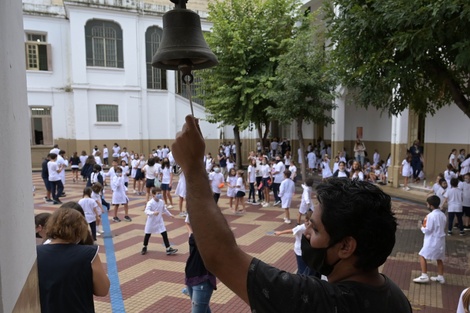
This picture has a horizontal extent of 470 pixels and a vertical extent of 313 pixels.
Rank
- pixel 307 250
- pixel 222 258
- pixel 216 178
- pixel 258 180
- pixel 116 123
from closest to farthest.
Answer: pixel 222 258
pixel 307 250
pixel 216 178
pixel 258 180
pixel 116 123

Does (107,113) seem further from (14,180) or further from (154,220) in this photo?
(14,180)

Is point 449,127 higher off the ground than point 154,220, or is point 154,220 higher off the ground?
point 449,127

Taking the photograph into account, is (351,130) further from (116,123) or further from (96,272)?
(96,272)

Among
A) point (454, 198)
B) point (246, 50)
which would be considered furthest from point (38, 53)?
point (454, 198)

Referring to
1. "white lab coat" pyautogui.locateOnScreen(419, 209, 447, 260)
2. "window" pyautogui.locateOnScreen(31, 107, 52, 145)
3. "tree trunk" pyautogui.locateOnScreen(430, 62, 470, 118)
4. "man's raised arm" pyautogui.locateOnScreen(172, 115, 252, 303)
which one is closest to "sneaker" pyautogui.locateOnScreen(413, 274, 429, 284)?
"white lab coat" pyautogui.locateOnScreen(419, 209, 447, 260)

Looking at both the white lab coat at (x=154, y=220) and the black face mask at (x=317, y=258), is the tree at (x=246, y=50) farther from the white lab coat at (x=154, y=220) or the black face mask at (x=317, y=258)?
the black face mask at (x=317, y=258)

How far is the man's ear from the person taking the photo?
5.28 ft

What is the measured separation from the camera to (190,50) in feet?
7.30

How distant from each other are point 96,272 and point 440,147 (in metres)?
17.6

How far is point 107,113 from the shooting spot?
26.1 meters

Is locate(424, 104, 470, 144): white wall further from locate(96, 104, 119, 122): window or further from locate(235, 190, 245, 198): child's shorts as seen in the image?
locate(96, 104, 119, 122): window

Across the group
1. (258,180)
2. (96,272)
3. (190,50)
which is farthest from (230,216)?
(190,50)

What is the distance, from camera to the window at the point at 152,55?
87.5 feet

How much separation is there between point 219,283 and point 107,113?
71.2 feet
